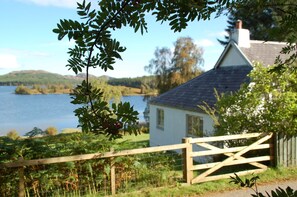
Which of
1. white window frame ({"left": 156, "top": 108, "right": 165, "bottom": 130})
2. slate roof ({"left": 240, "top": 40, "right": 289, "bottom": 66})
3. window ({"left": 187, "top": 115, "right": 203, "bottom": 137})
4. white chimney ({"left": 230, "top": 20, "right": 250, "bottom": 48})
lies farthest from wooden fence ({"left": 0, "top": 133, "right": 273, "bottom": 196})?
white window frame ({"left": 156, "top": 108, "right": 165, "bottom": 130})

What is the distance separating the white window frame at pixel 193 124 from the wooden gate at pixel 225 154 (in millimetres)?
4348

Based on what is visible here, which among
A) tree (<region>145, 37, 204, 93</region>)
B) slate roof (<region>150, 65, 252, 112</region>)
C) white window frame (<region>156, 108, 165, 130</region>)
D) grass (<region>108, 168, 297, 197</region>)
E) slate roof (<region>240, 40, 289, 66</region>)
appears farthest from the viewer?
tree (<region>145, 37, 204, 93</region>)

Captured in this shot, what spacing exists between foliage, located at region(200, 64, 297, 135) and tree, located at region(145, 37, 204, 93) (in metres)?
19.5

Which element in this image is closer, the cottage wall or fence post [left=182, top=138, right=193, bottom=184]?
fence post [left=182, top=138, right=193, bottom=184]

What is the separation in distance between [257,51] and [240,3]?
1491 cm

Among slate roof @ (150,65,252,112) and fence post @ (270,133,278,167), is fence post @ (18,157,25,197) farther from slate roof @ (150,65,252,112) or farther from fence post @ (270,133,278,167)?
slate roof @ (150,65,252,112)

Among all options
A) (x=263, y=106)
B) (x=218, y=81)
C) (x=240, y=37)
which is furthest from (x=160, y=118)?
(x=263, y=106)

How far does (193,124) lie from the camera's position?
47.6ft

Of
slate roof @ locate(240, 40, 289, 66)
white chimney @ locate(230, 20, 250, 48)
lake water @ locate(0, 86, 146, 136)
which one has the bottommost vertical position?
lake water @ locate(0, 86, 146, 136)

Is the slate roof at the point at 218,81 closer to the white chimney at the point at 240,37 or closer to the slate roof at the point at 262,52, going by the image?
the slate roof at the point at 262,52

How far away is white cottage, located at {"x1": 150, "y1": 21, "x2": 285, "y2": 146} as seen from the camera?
14.0 m

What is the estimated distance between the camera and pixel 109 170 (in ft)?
24.4

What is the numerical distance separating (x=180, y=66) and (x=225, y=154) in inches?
878

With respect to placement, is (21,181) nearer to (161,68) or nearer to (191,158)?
(191,158)
